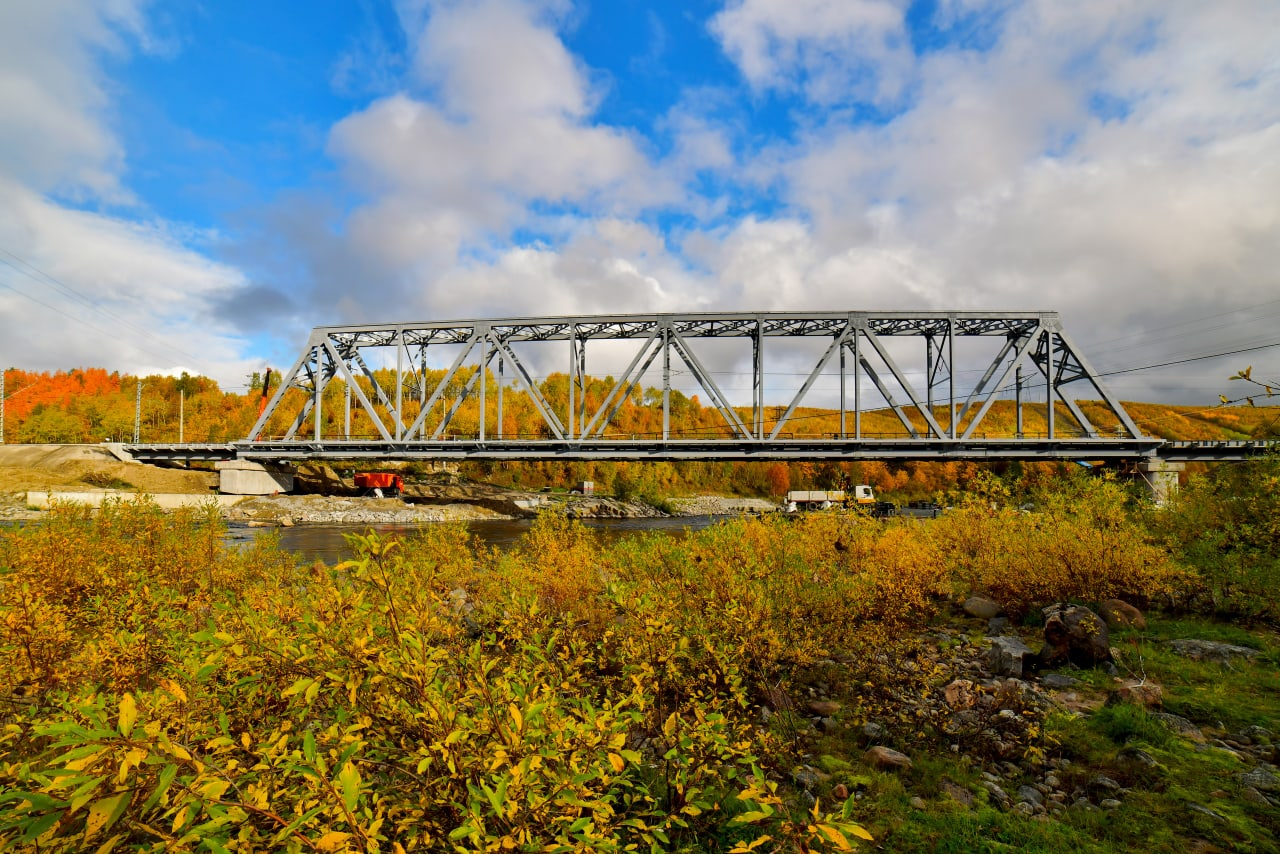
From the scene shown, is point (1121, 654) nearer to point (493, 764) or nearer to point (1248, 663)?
point (1248, 663)

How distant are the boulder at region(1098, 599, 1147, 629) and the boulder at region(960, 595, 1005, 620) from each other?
62.2 inches

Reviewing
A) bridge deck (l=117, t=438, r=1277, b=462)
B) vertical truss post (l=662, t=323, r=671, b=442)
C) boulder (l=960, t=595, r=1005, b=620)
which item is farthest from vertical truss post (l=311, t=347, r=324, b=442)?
boulder (l=960, t=595, r=1005, b=620)

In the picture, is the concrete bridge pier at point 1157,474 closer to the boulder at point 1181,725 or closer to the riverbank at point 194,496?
the riverbank at point 194,496

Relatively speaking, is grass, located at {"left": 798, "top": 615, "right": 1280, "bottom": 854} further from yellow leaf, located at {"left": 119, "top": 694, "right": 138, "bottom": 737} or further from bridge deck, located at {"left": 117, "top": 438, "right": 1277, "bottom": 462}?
bridge deck, located at {"left": 117, "top": 438, "right": 1277, "bottom": 462}

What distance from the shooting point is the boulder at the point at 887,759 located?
5547mm

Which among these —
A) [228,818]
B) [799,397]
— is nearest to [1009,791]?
[228,818]

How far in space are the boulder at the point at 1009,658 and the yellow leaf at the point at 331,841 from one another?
8247mm

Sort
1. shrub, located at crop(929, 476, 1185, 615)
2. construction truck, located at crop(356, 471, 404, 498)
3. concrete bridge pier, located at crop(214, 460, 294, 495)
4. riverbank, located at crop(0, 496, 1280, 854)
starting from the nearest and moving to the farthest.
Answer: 1. riverbank, located at crop(0, 496, 1280, 854)
2. shrub, located at crop(929, 476, 1185, 615)
3. concrete bridge pier, located at crop(214, 460, 294, 495)
4. construction truck, located at crop(356, 471, 404, 498)

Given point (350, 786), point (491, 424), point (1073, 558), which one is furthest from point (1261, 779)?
Result: point (491, 424)

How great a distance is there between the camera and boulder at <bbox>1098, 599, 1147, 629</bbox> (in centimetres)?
907

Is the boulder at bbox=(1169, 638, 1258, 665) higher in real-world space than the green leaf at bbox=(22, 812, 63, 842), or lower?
lower

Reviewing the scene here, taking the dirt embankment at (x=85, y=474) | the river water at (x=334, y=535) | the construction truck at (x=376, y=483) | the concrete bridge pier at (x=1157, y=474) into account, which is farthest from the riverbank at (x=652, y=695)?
the construction truck at (x=376, y=483)

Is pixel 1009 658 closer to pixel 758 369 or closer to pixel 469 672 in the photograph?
pixel 469 672

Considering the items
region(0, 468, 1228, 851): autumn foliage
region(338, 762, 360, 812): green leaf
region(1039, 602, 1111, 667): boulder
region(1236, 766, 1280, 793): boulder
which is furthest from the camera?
region(1039, 602, 1111, 667): boulder
